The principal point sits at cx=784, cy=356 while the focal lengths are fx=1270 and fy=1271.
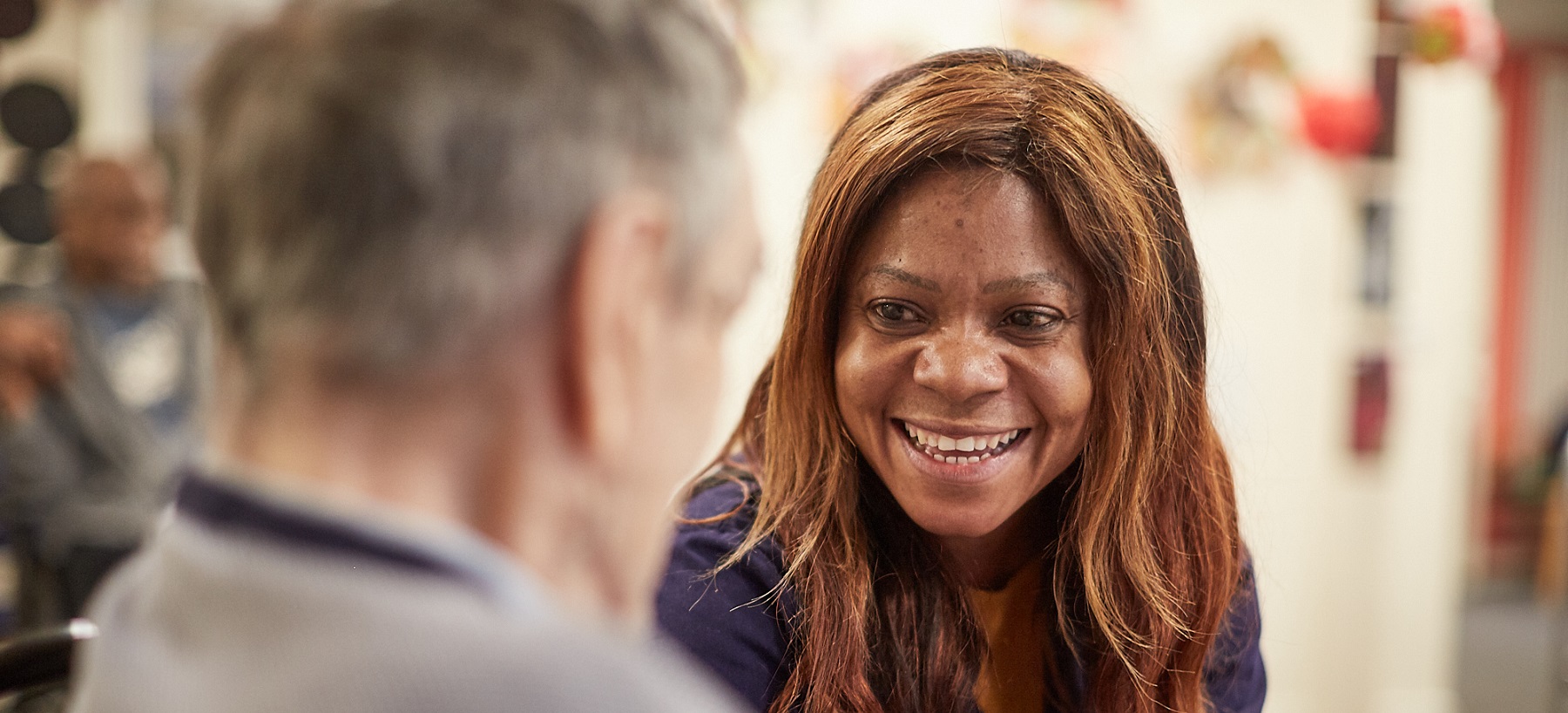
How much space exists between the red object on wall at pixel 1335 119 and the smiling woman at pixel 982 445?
101 inches

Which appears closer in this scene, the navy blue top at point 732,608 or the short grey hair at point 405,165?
the short grey hair at point 405,165

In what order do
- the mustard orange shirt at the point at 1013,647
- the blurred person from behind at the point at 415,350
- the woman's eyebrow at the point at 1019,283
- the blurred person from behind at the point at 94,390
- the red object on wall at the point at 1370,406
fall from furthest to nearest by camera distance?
1. the red object on wall at the point at 1370,406
2. the blurred person from behind at the point at 94,390
3. the mustard orange shirt at the point at 1013,647
4. the woman's eyebrow at the point at 1019,283
5. the blurred person from behind at the point at 415,350

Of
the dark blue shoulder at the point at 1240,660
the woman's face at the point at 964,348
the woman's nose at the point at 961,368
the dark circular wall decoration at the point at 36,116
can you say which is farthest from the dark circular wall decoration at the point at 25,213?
the dark blue shoulder at the point at 1240,660

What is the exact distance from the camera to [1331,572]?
12.6ft

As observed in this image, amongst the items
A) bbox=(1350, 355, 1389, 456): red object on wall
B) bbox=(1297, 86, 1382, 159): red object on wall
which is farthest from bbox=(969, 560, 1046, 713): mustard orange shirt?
bbox=(1350, 355, 1389, 456): red object on wall

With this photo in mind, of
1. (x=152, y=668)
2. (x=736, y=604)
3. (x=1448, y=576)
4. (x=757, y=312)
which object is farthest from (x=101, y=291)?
(x=1448, y=576)

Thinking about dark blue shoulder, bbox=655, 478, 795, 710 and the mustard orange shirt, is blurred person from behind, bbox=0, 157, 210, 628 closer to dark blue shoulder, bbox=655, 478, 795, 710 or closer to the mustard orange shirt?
dark blue shoulder, bbox=655, 478, 795, 710

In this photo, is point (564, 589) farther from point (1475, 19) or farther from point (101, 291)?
point (1475, 19)

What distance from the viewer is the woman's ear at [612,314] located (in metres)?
0.56

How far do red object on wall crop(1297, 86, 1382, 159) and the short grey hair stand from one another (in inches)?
135

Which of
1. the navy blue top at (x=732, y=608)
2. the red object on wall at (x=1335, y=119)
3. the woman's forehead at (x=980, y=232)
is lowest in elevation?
the navy blue top at (x=732, y=608)

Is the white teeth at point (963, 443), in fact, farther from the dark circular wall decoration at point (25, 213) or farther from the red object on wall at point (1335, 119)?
the dark circular wall decoration at point (25, 213)

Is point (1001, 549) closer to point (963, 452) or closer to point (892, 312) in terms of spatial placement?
point (963, 452)

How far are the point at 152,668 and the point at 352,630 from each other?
0.11 meters
